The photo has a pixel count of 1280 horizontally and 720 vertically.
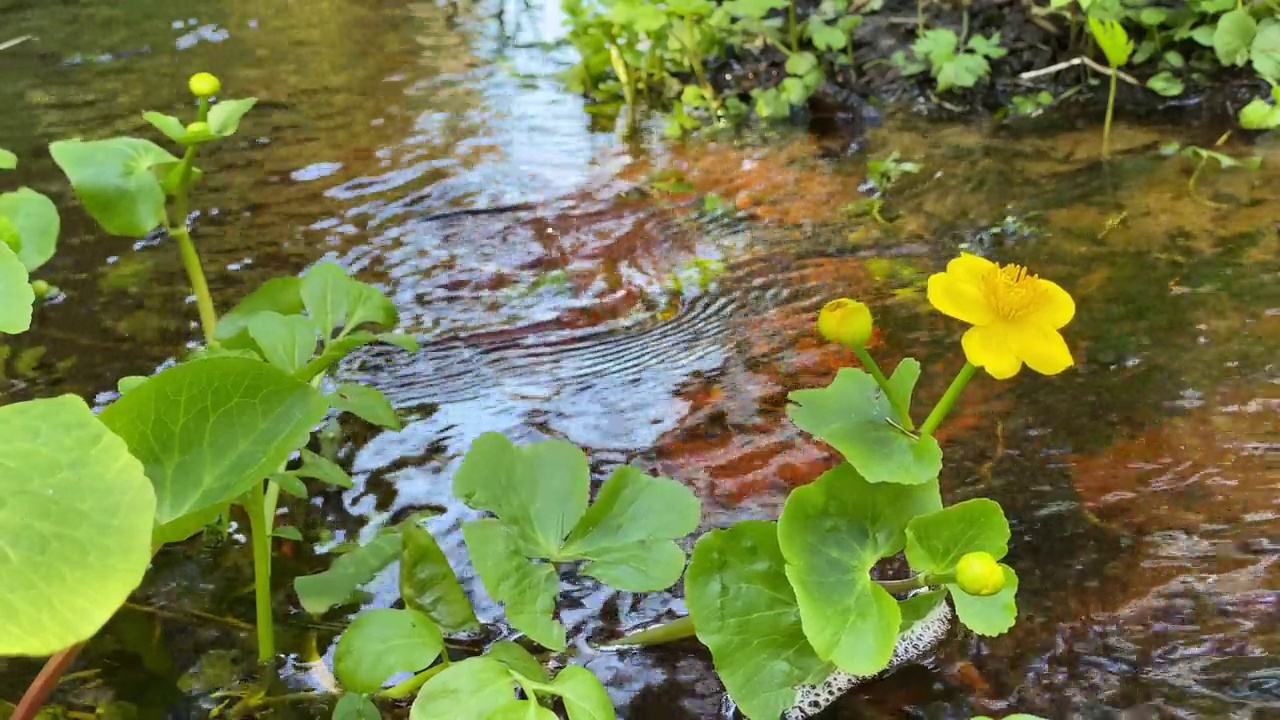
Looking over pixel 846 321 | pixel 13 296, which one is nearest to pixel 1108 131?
pixel 846 321

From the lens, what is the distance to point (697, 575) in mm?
842

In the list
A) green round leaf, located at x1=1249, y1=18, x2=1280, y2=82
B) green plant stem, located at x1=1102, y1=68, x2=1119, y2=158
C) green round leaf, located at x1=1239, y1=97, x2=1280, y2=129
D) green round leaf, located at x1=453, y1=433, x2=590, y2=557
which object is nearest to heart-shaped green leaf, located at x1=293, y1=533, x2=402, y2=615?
green round leaf, located at x1=453, y1=433, x2=590, y2=557

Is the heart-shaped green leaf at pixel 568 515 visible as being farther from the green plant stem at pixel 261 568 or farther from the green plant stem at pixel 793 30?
the green plant stem at pixel 793 30

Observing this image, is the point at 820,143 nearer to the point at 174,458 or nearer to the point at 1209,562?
the point at 1209,562

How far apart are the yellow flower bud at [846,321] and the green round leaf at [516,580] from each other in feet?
1.13

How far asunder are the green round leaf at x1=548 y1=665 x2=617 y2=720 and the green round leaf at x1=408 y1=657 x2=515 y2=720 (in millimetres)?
43

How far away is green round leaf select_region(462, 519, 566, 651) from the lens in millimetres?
816

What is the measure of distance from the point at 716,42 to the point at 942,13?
2.41ft

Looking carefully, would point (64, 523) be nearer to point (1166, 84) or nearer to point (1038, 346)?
point (1038, 346)

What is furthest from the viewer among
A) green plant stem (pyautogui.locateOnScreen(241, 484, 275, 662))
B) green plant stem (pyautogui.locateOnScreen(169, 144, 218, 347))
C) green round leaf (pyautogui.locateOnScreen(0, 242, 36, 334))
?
green plant stem (pyautogui.locateOnScreen(169, 144, 218, 347))

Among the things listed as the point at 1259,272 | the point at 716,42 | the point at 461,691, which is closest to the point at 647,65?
the point at 716,42

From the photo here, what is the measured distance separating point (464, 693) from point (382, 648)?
0.10 m

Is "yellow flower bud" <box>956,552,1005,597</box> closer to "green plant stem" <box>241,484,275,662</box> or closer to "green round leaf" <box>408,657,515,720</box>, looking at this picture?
"green round leaf" <box>408,657,515,720</box>

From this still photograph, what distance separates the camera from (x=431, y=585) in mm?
903
